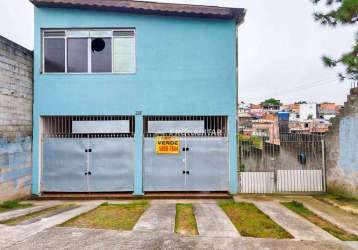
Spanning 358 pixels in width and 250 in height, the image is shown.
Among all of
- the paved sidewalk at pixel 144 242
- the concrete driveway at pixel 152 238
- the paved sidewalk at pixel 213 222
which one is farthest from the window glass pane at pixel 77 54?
the paved sidewalk at pixel 213 222

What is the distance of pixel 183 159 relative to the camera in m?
9.37

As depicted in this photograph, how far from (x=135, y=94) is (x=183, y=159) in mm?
2744

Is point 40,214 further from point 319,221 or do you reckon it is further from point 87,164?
point 319,221

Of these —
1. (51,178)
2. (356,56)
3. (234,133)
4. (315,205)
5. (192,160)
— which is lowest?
(315,205)

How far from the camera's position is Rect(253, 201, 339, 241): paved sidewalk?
5.41 m

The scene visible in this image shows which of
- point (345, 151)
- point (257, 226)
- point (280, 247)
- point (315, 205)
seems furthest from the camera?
point (345, 151)

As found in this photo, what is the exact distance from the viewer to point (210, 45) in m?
9.43

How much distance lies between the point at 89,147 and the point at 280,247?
6.76 metres

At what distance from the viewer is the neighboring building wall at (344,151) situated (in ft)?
28.3

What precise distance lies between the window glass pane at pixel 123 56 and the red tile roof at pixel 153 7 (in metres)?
0.97

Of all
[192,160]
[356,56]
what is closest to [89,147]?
[192,160]

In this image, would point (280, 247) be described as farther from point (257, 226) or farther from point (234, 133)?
point (234, 133)

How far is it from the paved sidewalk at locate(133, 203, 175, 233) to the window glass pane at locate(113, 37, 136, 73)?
4.65 m

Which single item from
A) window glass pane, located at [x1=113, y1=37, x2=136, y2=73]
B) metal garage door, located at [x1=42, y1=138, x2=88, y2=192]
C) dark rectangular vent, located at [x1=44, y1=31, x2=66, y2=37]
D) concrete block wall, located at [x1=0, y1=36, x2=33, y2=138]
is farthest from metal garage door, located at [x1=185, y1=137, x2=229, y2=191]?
dark rectangular vent, located at [x1=44, y1=31, x2=66, y2=37]
